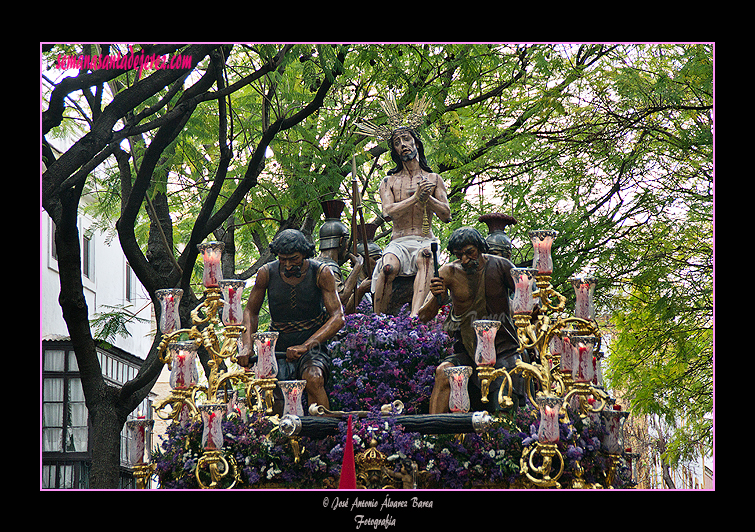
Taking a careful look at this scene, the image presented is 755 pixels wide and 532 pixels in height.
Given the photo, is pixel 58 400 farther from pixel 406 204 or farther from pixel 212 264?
pixel 212 264

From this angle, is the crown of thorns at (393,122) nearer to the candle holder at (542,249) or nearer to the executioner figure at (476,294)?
the executioner figure at (476,294)

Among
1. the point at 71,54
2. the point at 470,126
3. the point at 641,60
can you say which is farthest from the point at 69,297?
the point at 641,60

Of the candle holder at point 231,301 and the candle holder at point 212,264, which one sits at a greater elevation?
the candle holder at point 212,264

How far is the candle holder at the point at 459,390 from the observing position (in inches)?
279

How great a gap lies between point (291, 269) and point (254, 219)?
22.9 feet

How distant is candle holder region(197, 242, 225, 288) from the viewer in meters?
7.78

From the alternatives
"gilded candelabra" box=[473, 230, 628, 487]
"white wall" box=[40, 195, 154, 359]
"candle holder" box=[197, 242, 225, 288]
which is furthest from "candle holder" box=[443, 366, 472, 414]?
"white wall" box=[40, 195, 154, 359]

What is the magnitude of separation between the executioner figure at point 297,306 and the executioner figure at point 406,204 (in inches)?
72.6

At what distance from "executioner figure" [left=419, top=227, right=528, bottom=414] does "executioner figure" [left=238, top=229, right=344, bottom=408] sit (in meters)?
A: 1.05

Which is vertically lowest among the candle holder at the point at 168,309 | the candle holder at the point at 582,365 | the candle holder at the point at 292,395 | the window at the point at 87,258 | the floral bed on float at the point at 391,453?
the floral bed on float at the point at 391,453

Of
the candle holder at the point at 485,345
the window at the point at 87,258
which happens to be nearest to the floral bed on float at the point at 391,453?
the candle holder at the point at 485,345

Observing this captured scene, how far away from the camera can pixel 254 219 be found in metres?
15.3

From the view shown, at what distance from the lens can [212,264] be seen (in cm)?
782

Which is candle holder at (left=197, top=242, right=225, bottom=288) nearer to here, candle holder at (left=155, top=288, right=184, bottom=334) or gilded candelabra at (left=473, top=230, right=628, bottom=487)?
candle holder at (left=155, top=288, right=184, bottom=334)
